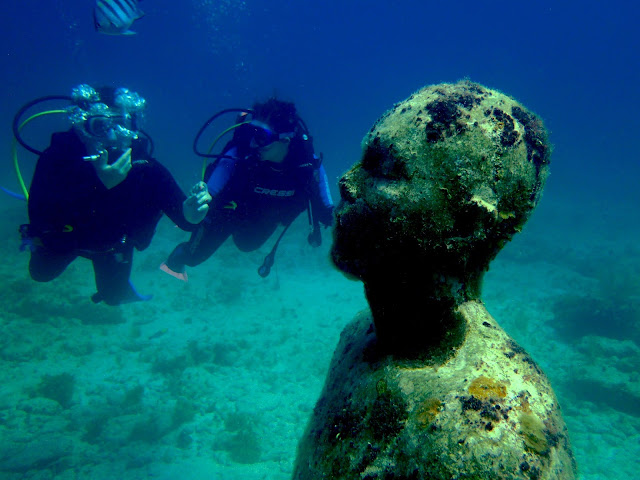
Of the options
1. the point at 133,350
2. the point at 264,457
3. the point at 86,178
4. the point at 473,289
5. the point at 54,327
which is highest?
the point at 473,289

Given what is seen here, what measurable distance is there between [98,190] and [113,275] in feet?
6.94

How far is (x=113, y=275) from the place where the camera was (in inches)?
259

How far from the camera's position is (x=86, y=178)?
5.04 m

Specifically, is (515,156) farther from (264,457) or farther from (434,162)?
(264,457)

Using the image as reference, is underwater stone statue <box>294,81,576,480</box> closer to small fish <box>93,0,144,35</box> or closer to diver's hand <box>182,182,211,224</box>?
diver's hand <box>182,182,211,224</box>

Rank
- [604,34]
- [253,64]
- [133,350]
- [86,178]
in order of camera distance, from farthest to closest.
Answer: [253,64], [604,34], [133,350], [86,178]

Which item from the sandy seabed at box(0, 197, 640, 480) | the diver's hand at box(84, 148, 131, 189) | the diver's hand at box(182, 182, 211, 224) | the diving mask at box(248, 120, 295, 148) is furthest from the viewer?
the diving mask at box(248, 120, 295, 148)

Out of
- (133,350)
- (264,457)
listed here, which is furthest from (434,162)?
(133,350)

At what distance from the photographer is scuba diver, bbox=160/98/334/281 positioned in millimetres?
6320

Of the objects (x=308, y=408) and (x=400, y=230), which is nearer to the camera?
(x=400, y=230)

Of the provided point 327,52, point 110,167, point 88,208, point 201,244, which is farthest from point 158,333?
point 327,52

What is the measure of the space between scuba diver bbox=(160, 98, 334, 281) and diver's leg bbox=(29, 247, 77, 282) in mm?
2259

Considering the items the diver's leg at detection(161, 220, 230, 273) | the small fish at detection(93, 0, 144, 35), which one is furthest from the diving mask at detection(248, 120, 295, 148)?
the small fish at detection(93, 0, 144, 35)

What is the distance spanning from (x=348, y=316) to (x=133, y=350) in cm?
594
